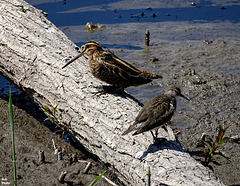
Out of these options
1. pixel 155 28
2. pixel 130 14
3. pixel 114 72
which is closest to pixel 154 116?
pixel 114 72

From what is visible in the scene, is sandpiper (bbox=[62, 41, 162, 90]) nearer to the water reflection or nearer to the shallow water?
the shallow water

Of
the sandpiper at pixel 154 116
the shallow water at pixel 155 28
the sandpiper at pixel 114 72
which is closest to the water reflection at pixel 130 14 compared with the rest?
the shallow water at pixel 155 28

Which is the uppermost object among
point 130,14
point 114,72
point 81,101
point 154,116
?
point 130,14

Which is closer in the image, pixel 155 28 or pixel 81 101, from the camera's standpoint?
pixel 81 101

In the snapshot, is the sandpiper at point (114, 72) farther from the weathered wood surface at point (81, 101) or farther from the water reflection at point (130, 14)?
the water reflection at point (130, 14)

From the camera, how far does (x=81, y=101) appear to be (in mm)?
4402

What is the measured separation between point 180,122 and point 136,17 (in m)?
5.60

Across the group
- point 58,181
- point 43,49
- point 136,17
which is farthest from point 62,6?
point 58,181

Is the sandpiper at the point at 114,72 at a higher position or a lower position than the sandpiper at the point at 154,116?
higher

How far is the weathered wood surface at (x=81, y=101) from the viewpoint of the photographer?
10.9ft

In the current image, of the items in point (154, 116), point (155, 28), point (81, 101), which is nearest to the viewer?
point (154, 116)

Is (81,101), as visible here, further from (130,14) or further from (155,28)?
(130,14)

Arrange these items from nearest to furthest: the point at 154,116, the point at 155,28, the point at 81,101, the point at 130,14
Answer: the point at 154,116
the point at 81,101
the point at 155,28
the point at 130,14

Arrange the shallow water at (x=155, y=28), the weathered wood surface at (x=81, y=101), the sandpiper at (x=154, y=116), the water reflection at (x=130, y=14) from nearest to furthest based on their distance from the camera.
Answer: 1. the weathered wood surface at (x=81, y=101)
2. the sandpiper at (x=154, y=116)
3. the shallow water at (x=155, y=28)
4. the water reflection at (x=130, y=14)
